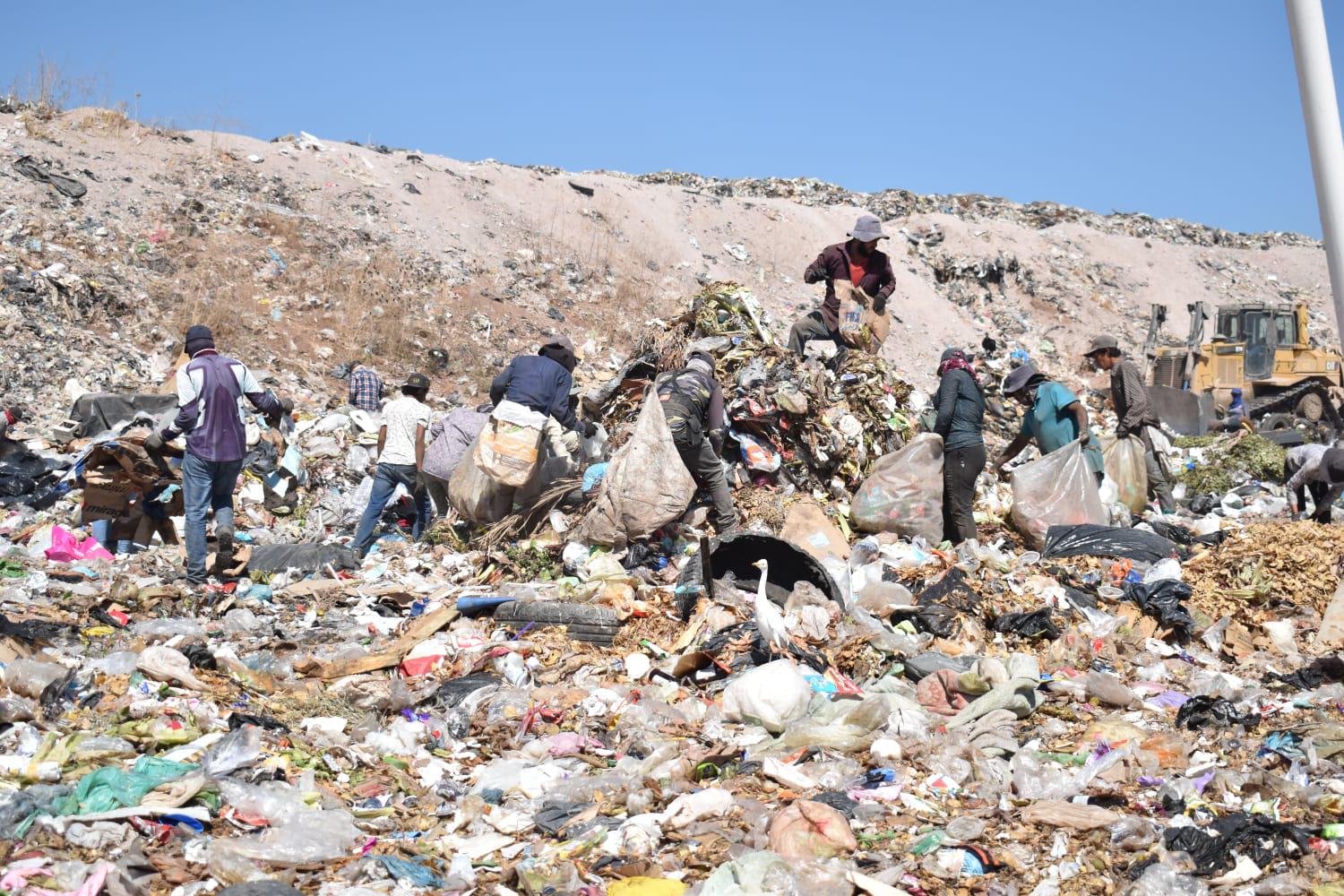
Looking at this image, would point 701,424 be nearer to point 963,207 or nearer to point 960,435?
point 960,435

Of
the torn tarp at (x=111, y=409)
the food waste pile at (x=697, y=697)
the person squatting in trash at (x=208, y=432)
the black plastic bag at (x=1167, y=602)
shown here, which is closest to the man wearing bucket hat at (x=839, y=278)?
the food waste pile at (x=697, y=697)

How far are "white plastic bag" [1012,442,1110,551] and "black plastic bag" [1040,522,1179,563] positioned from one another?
0.30 metres

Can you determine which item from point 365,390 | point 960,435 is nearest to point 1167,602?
point 960,435

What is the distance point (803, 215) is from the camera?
2153cm

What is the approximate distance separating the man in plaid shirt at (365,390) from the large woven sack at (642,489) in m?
3.87

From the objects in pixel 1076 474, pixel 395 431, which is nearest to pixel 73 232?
pixel 395 431

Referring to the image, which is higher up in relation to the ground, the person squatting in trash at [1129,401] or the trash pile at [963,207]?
the trash pile at [963,207]

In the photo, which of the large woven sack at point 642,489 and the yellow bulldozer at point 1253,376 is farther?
the yellow bulldozer at point 1253,376

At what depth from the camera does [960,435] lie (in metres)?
6.66

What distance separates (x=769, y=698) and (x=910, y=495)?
9.76 ft

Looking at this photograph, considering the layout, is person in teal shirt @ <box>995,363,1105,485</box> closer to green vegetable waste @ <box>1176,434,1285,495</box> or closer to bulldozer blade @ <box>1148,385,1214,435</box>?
green vegetable waste @ <box>1176,434,1285,495</box>

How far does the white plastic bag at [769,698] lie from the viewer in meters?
4.04

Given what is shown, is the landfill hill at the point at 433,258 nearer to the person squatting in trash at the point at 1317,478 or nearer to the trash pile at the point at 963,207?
the trash pile at the point at 963,207

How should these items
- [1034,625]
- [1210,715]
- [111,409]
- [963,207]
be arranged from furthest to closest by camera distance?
[963,207]
[111,409]
[1034,625]
[1210,715]
